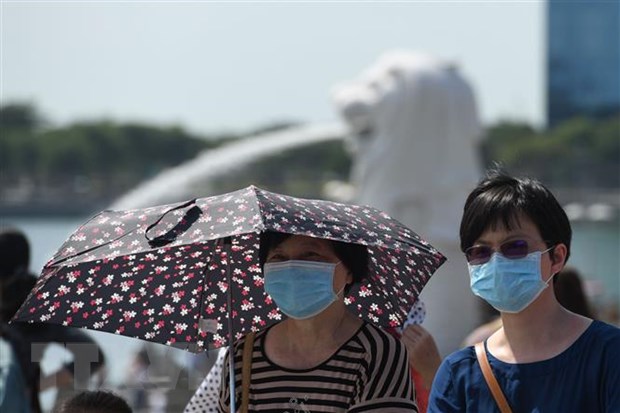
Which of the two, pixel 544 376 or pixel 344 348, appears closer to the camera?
pixel 544 376

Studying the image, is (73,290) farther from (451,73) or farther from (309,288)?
(451,73)

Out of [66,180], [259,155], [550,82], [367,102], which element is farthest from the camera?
[550,82]

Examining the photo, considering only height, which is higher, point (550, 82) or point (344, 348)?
point (550, 82)

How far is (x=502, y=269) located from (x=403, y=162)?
10038 mm

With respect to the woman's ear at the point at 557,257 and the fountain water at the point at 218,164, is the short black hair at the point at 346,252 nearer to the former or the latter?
the woman's ear at the point at 557,257

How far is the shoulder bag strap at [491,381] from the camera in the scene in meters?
3.27

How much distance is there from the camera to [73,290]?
413cm

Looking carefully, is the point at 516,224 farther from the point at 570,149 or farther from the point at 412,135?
the point at 570,149

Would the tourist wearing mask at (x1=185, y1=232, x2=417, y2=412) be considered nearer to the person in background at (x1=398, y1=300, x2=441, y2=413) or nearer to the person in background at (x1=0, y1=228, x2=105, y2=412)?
the person in background at (x1=398, y1=300, x2=441, y2=413)

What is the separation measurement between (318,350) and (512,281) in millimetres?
655

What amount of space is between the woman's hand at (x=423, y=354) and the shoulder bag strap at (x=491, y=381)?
0.87 m

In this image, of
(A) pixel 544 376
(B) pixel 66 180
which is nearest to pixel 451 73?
(A) pixel 544 376

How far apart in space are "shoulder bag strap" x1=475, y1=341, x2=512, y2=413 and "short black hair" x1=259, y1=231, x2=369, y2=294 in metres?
0.56

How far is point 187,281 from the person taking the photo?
421cm
